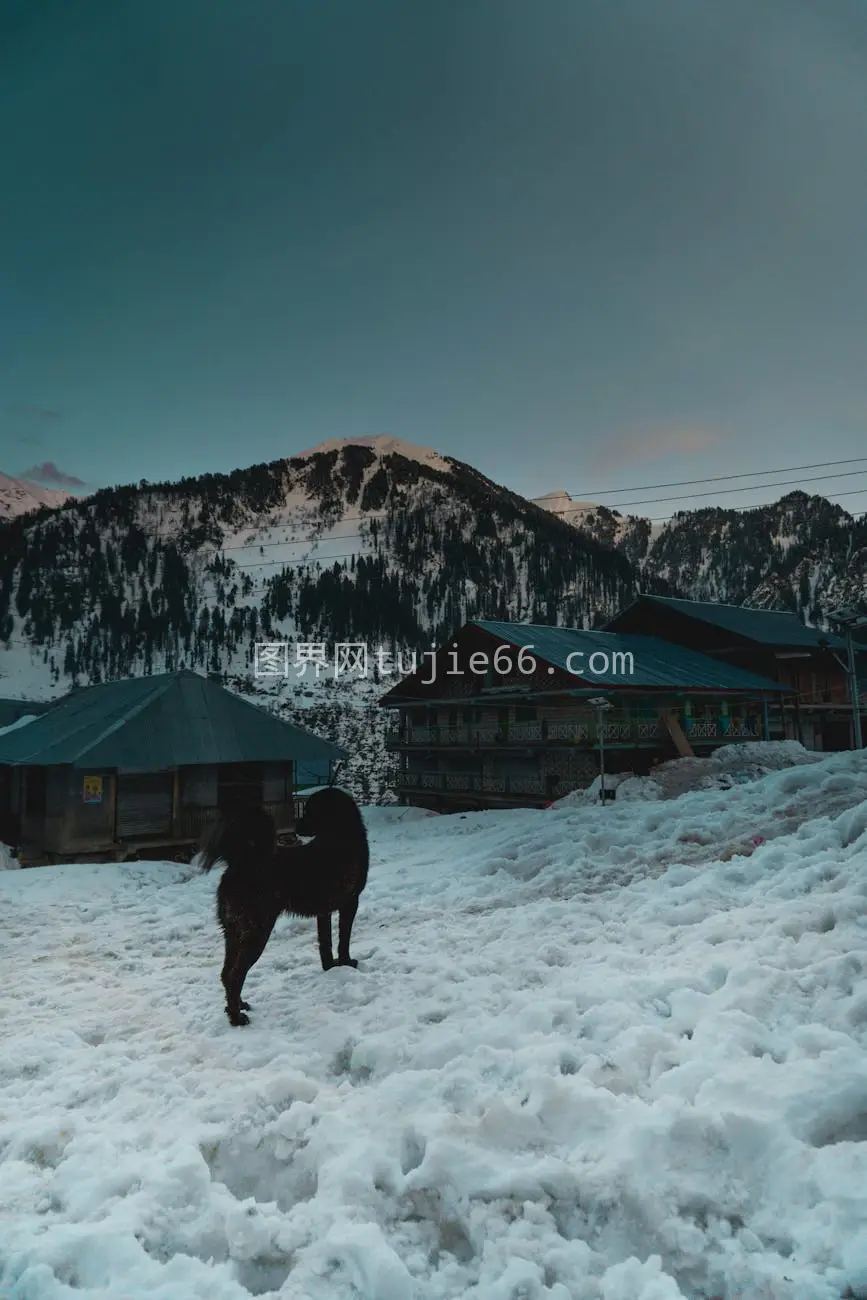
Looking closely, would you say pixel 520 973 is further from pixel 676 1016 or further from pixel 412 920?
pixel 412 920

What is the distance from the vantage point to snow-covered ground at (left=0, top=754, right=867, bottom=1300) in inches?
106

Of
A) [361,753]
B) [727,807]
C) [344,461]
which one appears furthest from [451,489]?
[727,807]

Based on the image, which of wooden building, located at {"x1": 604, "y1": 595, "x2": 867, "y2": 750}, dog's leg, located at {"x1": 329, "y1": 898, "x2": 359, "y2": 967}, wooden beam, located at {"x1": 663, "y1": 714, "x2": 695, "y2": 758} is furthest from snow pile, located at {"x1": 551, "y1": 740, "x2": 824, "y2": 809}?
dog's leg, located at {"x1": 329, "y1": 898, "x2": 359, "y2": 967}

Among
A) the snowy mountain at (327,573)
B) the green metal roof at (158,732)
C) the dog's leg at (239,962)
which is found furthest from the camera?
the snowy mountain at (327,573)

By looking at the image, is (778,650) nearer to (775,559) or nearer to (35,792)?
(35,792)

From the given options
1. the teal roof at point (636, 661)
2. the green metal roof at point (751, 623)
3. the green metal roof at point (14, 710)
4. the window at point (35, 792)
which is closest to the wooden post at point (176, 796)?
the window at point (35, 792)

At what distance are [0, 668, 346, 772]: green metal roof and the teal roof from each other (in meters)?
11.9

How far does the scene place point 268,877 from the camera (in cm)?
517

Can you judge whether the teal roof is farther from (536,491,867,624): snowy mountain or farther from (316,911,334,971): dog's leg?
(536,491,867,624): snowy mountain

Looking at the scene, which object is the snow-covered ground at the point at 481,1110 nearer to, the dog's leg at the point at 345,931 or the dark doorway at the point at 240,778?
the dog's leg at the point at 345,931

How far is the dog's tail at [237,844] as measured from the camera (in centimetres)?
511

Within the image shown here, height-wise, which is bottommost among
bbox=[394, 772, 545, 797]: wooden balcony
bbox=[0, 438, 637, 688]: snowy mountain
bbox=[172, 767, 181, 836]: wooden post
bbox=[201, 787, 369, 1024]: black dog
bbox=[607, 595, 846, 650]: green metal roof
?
bbox=[394, 772, 545, 797]: wooden balcony

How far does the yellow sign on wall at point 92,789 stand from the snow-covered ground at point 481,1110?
1359cm

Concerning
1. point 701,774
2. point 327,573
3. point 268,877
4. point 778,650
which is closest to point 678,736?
point 701,774
